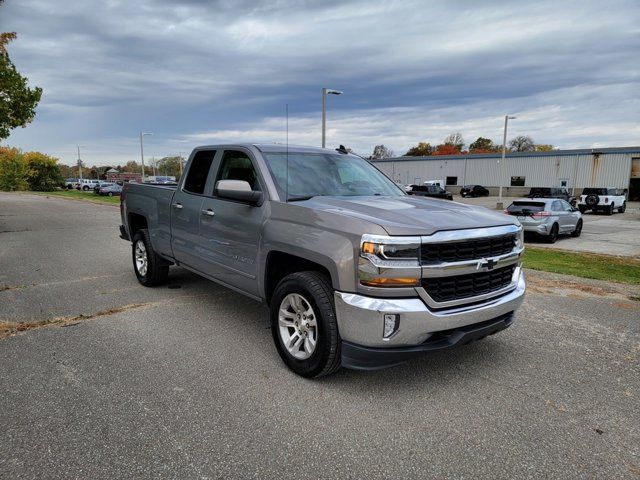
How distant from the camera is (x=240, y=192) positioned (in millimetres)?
3912

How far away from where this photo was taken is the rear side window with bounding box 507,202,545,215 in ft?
53.0

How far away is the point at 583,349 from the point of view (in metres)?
4.28

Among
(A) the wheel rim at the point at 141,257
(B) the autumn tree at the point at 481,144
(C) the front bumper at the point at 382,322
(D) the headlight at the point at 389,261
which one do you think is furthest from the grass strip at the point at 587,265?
(B) the autumn tree at the point at 481,144

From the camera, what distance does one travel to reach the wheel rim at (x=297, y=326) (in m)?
3.48

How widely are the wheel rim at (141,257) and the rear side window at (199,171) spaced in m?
1.65

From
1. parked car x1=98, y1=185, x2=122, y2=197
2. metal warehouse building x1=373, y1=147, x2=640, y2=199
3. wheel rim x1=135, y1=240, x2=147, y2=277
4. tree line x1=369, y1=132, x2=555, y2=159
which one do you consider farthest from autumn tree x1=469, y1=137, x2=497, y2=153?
wheel rim x1=135, y1=240, x2=147, y2=277

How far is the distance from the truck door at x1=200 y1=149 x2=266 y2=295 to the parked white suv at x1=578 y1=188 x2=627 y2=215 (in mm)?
34680

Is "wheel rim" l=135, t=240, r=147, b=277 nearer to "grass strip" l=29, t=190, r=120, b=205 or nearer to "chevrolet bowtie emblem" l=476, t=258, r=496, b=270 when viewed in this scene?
"chevrolet bowtie emblem" l=476, t=258, r=496, b=270

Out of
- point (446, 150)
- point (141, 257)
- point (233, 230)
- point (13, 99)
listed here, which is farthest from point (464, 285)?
point (446, 150)

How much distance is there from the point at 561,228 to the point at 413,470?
1696 cm

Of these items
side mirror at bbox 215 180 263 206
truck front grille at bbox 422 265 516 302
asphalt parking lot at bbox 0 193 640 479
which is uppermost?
side mirror at bbox 215 180 263 206

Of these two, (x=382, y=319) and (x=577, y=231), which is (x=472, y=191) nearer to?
(x=577, y=231)

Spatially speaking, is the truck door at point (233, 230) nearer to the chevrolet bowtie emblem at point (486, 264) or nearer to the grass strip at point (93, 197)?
the chevrolet bowtie emblem at point (486, 264)

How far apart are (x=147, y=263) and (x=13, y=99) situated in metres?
15.6
